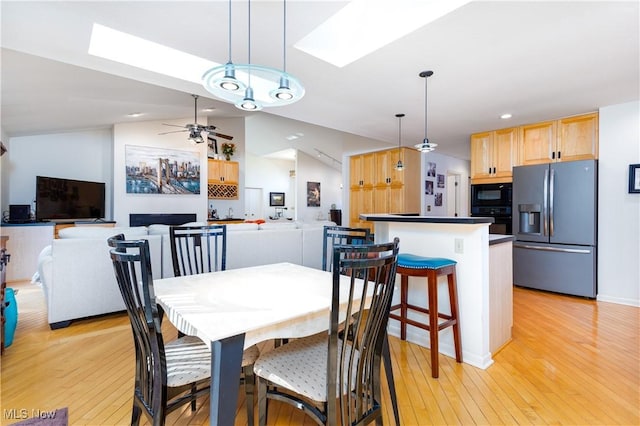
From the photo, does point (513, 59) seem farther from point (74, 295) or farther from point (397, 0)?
point (74, 295)

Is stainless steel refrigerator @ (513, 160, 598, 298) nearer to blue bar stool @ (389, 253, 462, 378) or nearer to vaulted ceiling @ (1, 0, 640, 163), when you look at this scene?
vaulted ceiling @ (1, 0, 640, 163)

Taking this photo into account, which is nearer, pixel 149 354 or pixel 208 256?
pixel 149 354

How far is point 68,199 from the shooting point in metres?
5.27

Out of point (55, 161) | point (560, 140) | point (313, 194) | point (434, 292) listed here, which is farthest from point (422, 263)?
point (313, 194)

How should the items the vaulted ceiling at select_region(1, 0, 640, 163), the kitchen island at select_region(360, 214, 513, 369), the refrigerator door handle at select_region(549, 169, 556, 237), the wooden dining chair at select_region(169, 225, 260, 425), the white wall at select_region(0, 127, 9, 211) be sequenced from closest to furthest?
the wooden dining chair at select_region(169, 225, 260, 425)
the vaulted ceiling at select_region(1, 0, 640, 163)
the kitchen island at select_region(360, 214, 513, 369)
the refrigerator door handle at select_region(549, 169, 556, 237)
the white wall at select_region(0, 127, 9, 211)

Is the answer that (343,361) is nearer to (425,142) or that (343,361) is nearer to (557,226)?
(425,142)

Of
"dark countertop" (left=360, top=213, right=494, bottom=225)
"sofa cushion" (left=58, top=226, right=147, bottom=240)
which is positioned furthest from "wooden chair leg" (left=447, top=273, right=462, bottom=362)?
"sofa cushion" (left=58, top=226, right=147, bottom=240)

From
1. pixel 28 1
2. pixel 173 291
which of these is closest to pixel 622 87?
pixel 173 291

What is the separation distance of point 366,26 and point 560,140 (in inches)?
133

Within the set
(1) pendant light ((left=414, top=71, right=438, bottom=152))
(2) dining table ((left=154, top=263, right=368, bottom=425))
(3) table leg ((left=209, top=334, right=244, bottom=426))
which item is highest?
(1) pendant light ((left=414, top=71, right=438, bottom=152))

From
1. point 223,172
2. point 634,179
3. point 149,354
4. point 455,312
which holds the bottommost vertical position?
point 455,312

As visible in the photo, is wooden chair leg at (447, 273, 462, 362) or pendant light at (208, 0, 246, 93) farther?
wooden chair leg at (447, 273, 462, 362)

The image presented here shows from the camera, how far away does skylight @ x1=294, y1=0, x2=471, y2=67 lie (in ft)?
6.66

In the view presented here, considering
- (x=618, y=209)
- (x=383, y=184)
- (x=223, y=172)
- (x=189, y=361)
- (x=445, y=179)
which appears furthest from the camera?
(x=223, y=172)
